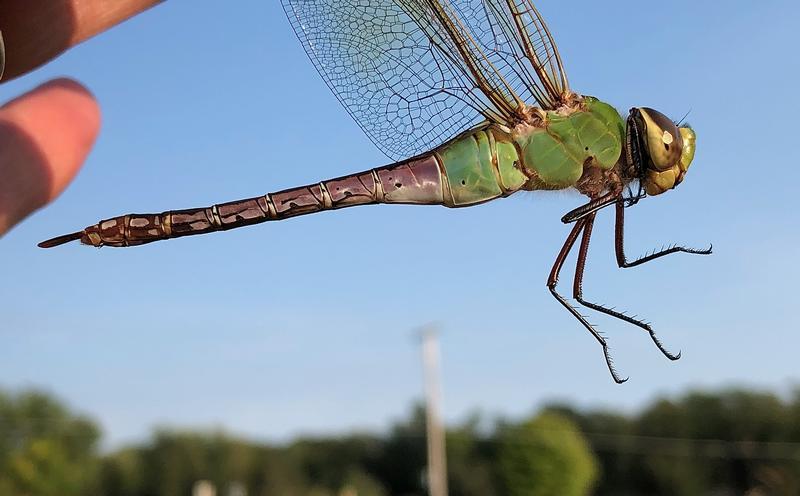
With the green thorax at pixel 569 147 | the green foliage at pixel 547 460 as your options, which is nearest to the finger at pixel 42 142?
the green thorax at pixel 569 147

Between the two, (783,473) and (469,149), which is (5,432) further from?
(469,149)

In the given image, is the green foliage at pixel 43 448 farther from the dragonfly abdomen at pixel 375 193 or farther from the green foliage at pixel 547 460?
the dragonfly abdomen at pixel 375 193

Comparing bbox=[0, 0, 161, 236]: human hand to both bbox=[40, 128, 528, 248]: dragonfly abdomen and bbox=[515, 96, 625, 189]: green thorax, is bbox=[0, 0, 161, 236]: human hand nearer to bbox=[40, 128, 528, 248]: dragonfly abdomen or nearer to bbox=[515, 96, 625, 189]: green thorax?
bbox=[40, 128, 528, 248]: dragonfly abdomen

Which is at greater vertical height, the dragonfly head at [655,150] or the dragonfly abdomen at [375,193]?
the dragonfly head at [655,150]

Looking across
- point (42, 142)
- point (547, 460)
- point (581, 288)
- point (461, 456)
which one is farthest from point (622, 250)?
point (461, 456)

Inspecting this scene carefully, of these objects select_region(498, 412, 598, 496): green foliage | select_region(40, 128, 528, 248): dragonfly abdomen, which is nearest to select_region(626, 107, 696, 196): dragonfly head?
select_region(40, 128, 528, 248): dragonfly abdomen

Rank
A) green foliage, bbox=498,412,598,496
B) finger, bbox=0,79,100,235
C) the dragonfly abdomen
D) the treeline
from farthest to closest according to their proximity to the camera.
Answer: the treeline, green foliage, bbox=498,412,598,496, the dragonfly abdomen, finger, bbox=0,79,100,235
